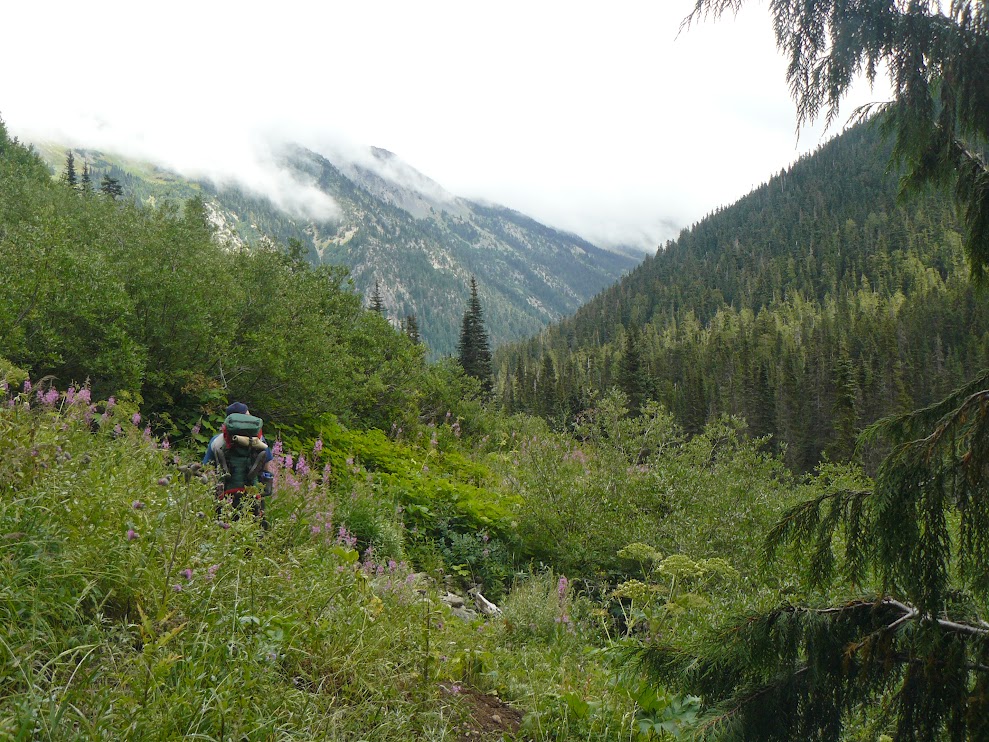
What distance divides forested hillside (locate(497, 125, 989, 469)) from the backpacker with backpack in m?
5.30

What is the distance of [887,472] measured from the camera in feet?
5.62

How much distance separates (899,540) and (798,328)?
142151 mm

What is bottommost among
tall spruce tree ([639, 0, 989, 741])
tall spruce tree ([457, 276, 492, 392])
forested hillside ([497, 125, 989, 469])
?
tall spruce tree ([457, 276, 492, 392])

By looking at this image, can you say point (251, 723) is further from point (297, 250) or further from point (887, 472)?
point (297, 250)

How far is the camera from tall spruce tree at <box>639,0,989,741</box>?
64.1 inches

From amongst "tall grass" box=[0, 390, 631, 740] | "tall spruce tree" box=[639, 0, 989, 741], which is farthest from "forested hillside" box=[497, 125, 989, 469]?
"tall grass" box=[0, 390, 631, 740]

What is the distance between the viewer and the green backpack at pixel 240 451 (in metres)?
5.42

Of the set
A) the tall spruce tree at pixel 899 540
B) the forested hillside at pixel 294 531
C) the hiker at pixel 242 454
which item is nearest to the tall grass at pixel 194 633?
the forested hillside at pixel 294 531

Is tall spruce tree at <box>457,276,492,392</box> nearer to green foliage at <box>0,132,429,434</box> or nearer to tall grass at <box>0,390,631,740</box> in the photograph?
green foliage at <box>0,132,429,434</box>

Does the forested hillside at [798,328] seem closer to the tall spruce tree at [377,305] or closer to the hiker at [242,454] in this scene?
the hiker at [242,454]

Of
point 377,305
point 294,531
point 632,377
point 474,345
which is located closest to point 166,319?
point 294,531

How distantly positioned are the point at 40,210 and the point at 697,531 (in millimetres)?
9953

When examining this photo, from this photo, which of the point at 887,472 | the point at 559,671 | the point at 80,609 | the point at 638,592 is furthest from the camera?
the point at 638,592

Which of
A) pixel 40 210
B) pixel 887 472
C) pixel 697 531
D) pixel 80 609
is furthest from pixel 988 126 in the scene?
pixel 40 210
